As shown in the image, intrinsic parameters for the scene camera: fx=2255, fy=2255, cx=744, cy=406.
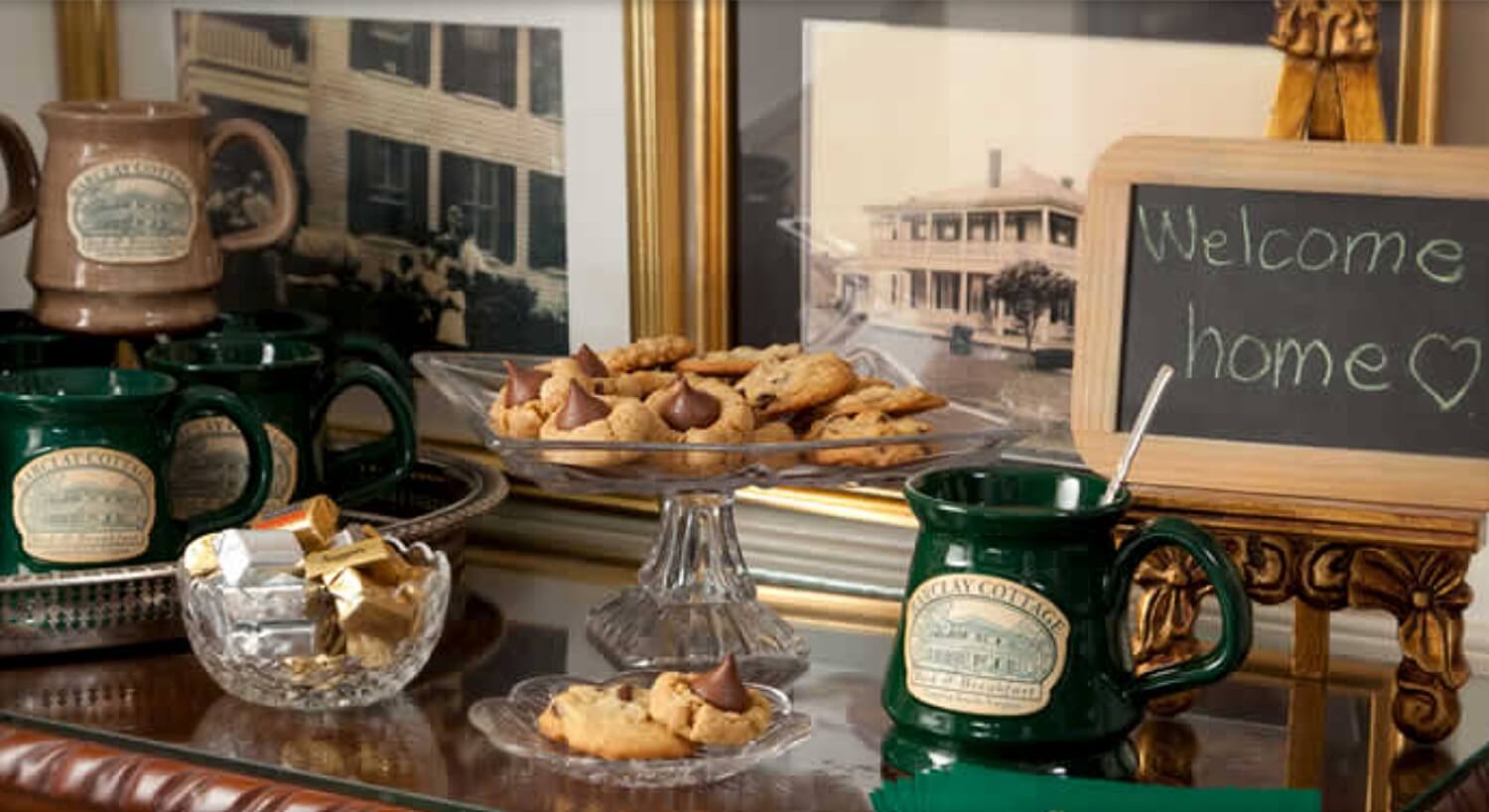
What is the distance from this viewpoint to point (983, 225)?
1352 mm

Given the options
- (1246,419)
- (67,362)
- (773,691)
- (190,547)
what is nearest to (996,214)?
(1246,419)

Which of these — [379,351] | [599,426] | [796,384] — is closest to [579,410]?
[599,426]

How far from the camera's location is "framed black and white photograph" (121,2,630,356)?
1497mm

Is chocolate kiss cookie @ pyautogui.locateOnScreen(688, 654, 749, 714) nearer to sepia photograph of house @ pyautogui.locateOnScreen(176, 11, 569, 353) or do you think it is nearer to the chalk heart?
the chalk heart

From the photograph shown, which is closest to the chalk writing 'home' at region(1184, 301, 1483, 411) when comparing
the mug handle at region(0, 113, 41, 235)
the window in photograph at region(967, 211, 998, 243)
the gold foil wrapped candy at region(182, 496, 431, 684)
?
the window in photograph at region(967, 211, 998, 243)

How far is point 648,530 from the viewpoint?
4.97ft

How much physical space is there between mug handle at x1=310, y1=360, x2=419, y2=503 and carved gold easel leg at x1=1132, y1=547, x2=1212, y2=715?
49cm

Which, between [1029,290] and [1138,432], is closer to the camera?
[1138,432]

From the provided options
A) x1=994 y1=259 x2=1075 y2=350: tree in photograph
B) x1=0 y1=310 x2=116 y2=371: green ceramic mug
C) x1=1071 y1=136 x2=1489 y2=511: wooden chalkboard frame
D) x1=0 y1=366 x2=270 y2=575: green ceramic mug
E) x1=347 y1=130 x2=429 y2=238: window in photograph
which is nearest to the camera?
x1=1071 y1=136 x2=1489 y2=511: wooden chalkboard frame

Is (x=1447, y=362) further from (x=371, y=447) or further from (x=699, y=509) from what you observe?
(x=371, y=447)

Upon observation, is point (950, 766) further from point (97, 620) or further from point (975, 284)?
point (97, 620)

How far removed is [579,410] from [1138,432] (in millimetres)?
283

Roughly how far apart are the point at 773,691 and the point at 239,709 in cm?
29

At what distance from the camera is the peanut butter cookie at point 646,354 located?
1.28 metres
